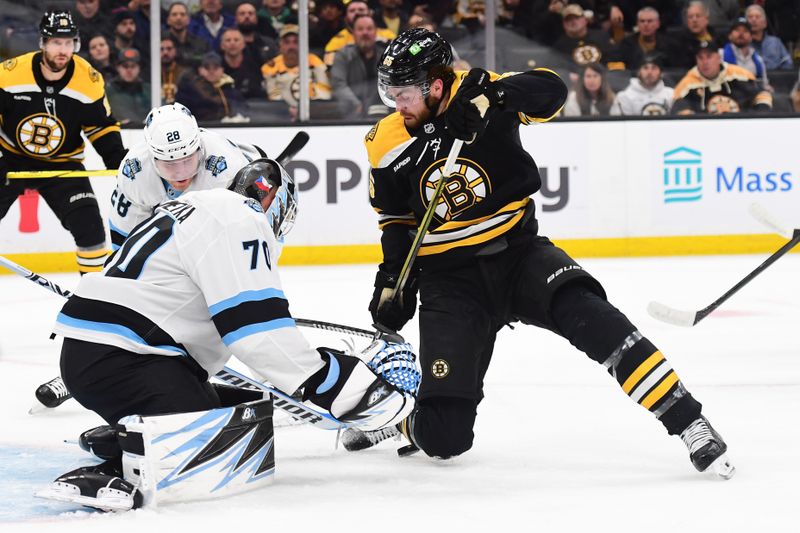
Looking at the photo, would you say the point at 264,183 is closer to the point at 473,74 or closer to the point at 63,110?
the point at 473,74

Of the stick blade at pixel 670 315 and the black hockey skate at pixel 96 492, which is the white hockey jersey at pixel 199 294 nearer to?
the black hockey skate at pixel 96 492

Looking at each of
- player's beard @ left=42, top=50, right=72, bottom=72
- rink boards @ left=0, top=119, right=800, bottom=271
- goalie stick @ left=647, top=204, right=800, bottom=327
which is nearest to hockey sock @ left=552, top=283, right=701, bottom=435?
goalie stick @ left=647, top=204, right=800, bottom=327

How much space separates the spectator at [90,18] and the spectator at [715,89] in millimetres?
3252

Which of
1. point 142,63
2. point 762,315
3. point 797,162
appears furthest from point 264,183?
point 797,162

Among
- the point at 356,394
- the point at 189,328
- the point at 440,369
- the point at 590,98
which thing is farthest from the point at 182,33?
the point at 356,394

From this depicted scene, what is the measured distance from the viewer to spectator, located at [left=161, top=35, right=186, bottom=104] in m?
7.05

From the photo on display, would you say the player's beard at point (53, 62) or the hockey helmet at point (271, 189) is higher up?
the player's beard at point (53, 62)

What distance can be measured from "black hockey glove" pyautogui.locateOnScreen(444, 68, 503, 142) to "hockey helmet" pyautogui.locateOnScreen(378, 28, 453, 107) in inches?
4.6

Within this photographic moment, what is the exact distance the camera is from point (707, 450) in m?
2.59

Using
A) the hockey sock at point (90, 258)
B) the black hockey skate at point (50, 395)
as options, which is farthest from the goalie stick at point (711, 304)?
the hockey sock at point (90, 258)

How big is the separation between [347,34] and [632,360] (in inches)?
194

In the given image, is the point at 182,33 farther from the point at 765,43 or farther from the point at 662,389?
the point at 662,389

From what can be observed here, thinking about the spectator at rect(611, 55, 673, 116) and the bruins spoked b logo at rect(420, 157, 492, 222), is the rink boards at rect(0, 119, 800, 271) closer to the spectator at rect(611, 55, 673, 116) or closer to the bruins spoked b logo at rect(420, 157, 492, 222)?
the spectator at rect(611, 55, 673, 116)

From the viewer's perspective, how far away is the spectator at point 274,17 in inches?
282
